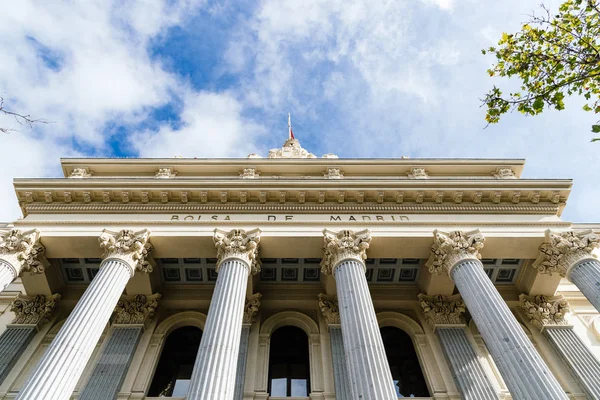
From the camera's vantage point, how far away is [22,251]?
49.9 ft

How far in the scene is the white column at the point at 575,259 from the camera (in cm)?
1375

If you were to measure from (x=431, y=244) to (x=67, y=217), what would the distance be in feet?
52.2

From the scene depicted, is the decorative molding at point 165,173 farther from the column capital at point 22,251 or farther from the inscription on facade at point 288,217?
the column capital at point 22,251

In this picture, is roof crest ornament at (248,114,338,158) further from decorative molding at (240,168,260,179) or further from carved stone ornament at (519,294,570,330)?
carved stone ornament at (519,294,570,330)

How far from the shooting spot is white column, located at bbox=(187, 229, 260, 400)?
34.2ft

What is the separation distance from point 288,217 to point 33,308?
12596 millimetres

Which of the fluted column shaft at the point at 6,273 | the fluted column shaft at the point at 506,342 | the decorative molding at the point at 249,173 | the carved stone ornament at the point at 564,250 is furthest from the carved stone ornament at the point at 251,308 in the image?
the carved stone ornament at the point at 564,250

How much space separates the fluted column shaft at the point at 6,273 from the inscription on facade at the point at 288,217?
6040 mm

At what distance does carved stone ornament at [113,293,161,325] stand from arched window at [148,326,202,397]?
167 cm

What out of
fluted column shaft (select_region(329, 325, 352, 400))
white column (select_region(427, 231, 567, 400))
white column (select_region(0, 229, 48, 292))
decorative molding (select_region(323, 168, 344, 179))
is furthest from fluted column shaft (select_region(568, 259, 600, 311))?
white column (select_region(0, 229, 48, 292))

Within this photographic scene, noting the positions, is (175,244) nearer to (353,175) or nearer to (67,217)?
(67,217)

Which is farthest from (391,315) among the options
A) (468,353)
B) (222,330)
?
(222,330)

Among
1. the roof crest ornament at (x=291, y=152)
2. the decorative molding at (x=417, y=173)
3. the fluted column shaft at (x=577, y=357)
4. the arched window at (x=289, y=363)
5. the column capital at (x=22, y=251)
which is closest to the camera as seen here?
the fluted column shaft at (x=577, y=357)

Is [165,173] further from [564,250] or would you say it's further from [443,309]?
[564,250]
